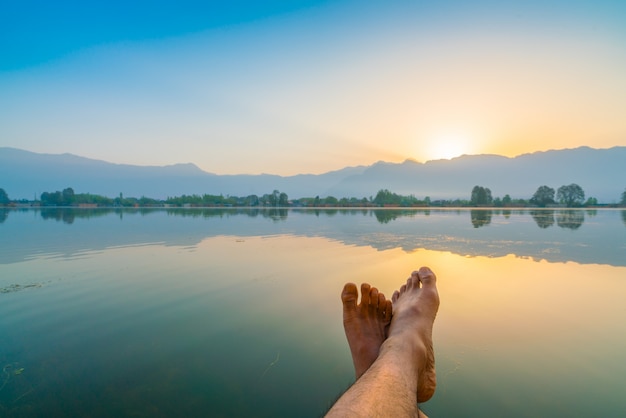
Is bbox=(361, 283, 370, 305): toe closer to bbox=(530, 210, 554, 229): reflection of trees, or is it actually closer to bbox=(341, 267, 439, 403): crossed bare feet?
bbox=(341, 267, 439, 403): crossed bare feet

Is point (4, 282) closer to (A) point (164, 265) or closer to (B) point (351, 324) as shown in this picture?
(A) point (164, 265)

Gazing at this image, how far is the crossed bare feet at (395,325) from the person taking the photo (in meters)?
1.89

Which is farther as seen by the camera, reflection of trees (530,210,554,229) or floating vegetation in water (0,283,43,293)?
reflection of trees (530,210,554,229)

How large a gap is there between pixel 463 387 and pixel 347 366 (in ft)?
2.71

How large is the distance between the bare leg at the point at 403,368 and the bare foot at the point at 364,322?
114mm

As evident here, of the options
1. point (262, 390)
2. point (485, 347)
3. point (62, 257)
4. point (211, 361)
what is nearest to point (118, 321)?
point (211, 361)

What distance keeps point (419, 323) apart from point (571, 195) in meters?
78.1

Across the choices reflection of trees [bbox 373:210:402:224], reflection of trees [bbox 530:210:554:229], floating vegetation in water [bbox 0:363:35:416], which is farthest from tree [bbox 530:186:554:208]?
floating vegetation in water [bbox 0:363:35:416]

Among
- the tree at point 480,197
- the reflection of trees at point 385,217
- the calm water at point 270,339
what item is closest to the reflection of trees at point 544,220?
the reflection of trees at point 385,217

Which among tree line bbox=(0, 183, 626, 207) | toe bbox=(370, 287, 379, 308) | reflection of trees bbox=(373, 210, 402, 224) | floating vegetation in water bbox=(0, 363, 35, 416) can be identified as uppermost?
tree line bbox=(0, 183, 626, 207)

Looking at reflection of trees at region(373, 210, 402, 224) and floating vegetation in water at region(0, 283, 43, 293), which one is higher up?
reflection of trees at region(373, 210, 402, 224)

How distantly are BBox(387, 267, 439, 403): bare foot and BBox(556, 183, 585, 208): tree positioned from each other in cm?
7488

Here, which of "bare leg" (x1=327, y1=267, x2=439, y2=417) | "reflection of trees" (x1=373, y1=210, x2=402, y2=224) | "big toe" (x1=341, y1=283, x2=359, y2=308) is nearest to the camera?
"bare leg" (x1=327, y1=267, x2=439, y2=417)

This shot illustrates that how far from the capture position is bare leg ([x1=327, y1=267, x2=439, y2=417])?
123 centimetres
